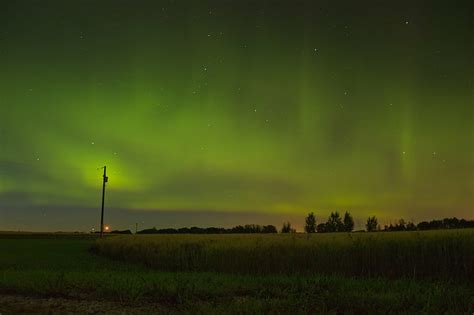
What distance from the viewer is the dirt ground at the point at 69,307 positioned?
819 cm

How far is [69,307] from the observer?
27.8 ft

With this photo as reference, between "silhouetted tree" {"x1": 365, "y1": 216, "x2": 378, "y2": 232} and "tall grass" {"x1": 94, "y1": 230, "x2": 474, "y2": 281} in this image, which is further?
"silhouetted tree" {"x1": 365, "y1": 216, "x2": 378, "y2": 232}

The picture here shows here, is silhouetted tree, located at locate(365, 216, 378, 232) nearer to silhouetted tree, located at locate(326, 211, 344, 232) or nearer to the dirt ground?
→ silhouetted tree, located at locate(326, 211, 344, 232)

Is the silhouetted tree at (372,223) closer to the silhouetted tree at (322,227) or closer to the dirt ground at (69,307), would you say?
the silhouetted tree at (322,227)

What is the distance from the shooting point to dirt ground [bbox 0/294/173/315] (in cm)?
819

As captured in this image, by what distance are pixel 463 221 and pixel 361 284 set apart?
216 feet

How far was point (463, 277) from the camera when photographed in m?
14.5

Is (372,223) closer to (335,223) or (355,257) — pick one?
(335,223)

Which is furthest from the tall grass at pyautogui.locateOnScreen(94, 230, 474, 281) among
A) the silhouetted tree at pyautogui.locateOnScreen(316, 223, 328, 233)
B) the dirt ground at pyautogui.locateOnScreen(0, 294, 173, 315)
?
the silhouetted tree at pyautogui.locateOnScreen(316, 223, 328, 233)

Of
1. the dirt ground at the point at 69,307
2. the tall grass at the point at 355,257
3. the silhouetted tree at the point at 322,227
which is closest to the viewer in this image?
the dirt ground at the point at 69,307

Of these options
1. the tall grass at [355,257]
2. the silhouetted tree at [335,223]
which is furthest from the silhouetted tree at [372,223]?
the tall grass at [355,257]

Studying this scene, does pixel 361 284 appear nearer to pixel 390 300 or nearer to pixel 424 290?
pixel 424 290

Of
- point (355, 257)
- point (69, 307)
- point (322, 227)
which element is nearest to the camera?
point (69, 307)

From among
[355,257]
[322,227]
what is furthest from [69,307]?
[322,227]
